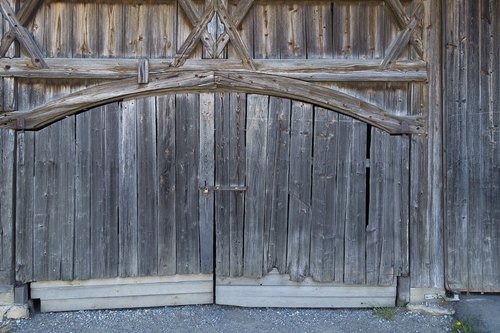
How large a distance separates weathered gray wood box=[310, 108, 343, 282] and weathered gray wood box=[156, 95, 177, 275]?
130cm

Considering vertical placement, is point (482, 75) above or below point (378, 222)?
above

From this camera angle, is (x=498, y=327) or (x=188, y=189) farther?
(x=188, y=189)

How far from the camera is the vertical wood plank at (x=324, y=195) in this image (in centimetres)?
489

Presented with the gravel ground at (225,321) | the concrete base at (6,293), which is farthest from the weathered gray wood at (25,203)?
the gravel ground at (225,321)

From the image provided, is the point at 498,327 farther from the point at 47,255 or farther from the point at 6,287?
the point at 6,287

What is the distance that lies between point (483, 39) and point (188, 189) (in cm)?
305

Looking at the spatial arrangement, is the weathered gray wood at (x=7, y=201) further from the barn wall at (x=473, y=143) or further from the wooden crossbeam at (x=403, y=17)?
the barn wall at (x=473, y=143)

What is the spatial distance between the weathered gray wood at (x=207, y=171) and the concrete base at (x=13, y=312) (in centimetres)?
167

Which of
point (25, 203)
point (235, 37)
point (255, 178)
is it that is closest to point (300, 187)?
point (255, 178)

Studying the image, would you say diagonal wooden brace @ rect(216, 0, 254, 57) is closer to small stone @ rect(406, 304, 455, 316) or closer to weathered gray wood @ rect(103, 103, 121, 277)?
weathered gray wood @ rect(103, 103, 121, 277)

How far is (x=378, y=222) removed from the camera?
493 centimetres

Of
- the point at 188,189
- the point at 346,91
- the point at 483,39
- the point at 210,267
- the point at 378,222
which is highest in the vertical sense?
the point at 483,39

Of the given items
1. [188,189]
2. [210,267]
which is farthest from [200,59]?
[210,267]

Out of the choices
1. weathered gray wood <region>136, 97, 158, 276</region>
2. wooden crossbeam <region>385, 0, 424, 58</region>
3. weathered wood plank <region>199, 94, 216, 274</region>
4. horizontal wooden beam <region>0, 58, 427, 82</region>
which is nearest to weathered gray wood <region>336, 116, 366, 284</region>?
horizontal wooden beam <region>0, 58, 427, 82</region>
